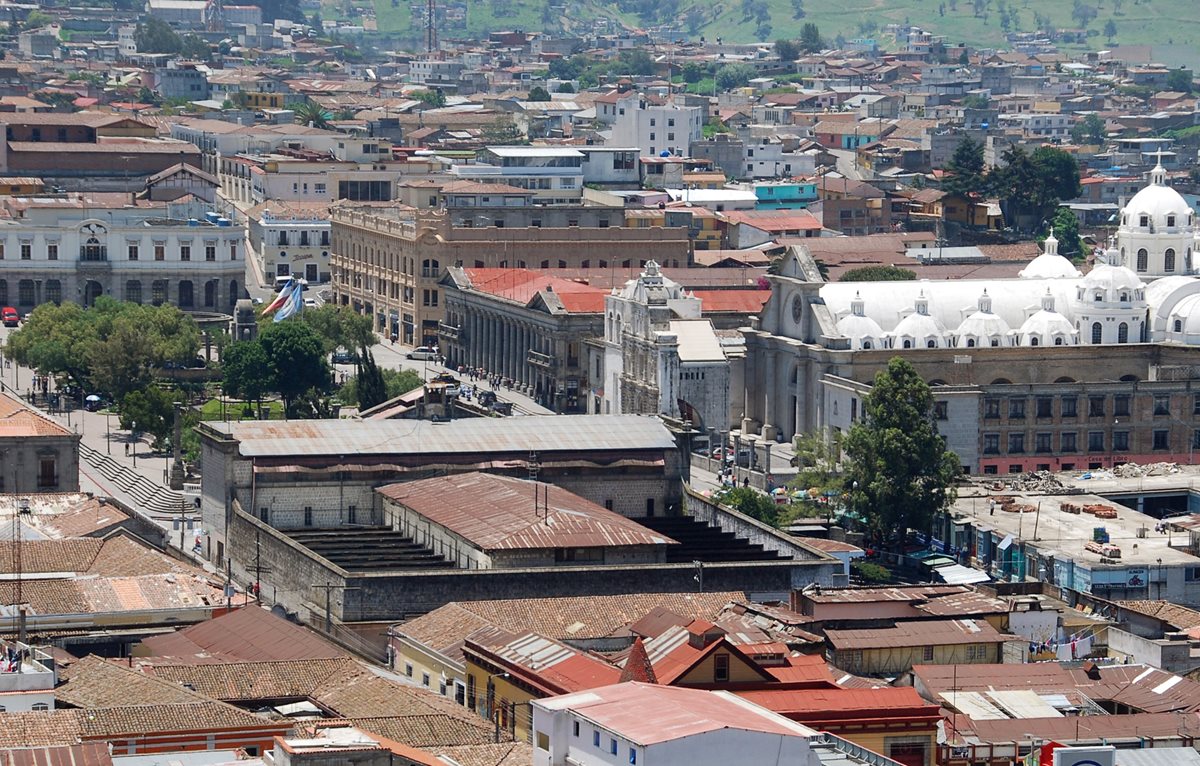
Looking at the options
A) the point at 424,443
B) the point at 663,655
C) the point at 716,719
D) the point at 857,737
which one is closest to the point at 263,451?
the point at 424,443

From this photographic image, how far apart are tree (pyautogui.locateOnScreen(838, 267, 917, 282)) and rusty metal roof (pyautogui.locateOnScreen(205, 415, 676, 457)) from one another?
66080mm

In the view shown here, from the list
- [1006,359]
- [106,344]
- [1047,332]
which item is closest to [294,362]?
[106,344]

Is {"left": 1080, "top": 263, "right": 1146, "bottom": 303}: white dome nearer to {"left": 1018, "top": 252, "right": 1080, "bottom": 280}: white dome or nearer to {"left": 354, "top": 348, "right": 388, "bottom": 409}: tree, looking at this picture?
{"left": 1018, "top": 252, "right": 1080, "bottom": 280}: white dome

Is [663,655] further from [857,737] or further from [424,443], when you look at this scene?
[424,443]

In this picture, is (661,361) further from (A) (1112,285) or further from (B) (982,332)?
(A) (1112,285)

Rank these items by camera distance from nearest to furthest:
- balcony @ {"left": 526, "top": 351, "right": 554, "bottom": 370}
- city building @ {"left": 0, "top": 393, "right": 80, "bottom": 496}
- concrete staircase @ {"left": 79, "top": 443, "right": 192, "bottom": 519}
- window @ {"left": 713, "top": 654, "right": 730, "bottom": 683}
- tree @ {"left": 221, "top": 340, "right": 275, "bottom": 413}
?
1. window @ {"left": 713, "top": 654, "right": 730, "bottom": 683}
2. city building @ {"left": 0, "top": 393, "right": 80, "bottom": 496}
3. concrete staircase @ {"left": 79, "top": 443, "right": 192, "bottom": 519}
4. tree @ {"left": 221, "top": 340, "right": 275, "bottom": 413}
5. balcony @ {"left": 526, "top": 351, "right": 554, "bottom": 370}

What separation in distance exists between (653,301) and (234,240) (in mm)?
42909

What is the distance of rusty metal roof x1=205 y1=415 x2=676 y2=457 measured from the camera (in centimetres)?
10838

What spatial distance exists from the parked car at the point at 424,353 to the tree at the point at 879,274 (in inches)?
876

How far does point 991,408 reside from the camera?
141 m

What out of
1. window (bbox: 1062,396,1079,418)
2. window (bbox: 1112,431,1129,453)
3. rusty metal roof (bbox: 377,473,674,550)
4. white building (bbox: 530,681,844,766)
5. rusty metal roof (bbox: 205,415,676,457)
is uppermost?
white building (bbox: 530,681,844,766)

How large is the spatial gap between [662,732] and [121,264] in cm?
12637

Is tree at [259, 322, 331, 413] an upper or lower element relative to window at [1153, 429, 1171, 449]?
upper

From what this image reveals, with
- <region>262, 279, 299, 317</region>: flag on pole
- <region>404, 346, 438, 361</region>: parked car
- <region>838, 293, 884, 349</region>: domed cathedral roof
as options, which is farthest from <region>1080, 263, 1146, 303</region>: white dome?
<region>262, 279, 299, 317</region>: flag on pole
